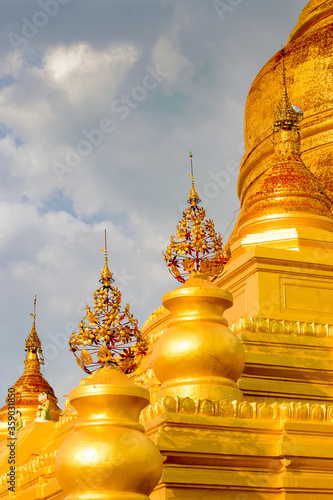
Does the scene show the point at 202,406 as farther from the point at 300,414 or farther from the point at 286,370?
the point at 286,370

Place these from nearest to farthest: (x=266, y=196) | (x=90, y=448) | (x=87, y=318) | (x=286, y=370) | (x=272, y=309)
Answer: (x=90, y=448), (x=87, y=318), (x=286, y=370), (x=272, y=309), (x=266, y=196)

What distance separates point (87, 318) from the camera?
8.44 m

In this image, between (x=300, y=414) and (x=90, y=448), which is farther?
(x=300, y=414)

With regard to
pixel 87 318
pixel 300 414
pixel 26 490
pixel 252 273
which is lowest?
pixel 26 490

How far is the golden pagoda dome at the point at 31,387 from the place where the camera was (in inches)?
918

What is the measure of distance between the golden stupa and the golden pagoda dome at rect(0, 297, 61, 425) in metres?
7.95

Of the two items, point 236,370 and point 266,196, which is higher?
point 266,196

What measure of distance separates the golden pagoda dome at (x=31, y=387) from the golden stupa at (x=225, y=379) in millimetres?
7948

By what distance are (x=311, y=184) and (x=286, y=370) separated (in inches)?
159

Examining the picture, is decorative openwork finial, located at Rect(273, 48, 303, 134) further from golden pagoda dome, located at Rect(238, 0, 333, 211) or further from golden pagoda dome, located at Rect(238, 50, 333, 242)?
golden pagoda dome, located at Rect(238, 0, 333, 211)

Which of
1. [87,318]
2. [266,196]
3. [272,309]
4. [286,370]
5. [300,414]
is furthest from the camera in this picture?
[266,196]

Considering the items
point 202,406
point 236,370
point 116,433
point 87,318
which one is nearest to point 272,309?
point 236,370

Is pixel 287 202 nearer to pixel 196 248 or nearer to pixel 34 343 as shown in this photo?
pixel 196 248

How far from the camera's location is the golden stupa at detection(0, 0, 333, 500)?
762 centimetres
